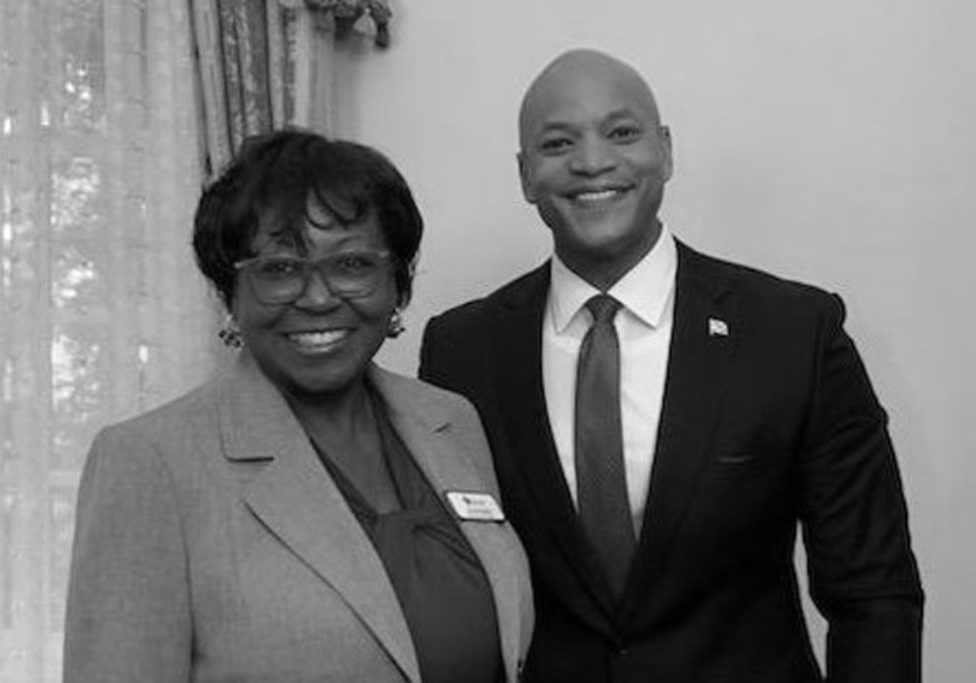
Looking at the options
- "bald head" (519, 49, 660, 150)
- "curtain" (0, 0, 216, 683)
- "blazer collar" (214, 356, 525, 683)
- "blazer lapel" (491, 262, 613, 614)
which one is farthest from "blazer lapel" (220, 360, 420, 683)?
"curtain" (0, 0, 216, 683)

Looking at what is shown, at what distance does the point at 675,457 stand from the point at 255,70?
1479 millimetres

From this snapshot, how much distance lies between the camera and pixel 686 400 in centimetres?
212

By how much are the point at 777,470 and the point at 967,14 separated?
1.31m

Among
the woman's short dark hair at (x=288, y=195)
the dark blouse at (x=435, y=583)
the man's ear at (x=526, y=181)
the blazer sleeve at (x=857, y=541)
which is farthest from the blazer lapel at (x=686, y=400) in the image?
the woman's short dark hair at (x=288, y=195)

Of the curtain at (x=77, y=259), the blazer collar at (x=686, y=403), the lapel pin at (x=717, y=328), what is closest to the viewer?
the blazer collar at (x=686, y=403)

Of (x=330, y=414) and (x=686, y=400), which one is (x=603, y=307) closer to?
(x=686, y=400)

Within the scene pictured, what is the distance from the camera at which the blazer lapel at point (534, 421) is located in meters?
2.09

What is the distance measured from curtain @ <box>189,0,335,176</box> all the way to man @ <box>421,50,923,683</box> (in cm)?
102

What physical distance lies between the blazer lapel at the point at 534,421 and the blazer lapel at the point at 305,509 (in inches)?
21.5

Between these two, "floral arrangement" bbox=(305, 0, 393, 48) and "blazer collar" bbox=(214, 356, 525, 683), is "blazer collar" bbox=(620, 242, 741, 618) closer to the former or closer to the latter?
"blazer collar" bbox=(214, 356, 525, 683)

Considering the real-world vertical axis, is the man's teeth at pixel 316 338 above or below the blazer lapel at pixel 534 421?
above

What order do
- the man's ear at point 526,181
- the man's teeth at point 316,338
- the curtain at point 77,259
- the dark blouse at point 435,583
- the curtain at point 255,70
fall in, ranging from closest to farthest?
the dark blouse at point 435,583
the man's teeth at point 316,338
the man's ear at point 526,181
the curtain at point 77,259
the curtain at point 255,70

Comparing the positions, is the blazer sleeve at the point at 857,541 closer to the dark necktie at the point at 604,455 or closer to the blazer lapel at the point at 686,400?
the blazer lapel at the point at 686,400

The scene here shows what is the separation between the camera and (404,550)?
64.3 inches
